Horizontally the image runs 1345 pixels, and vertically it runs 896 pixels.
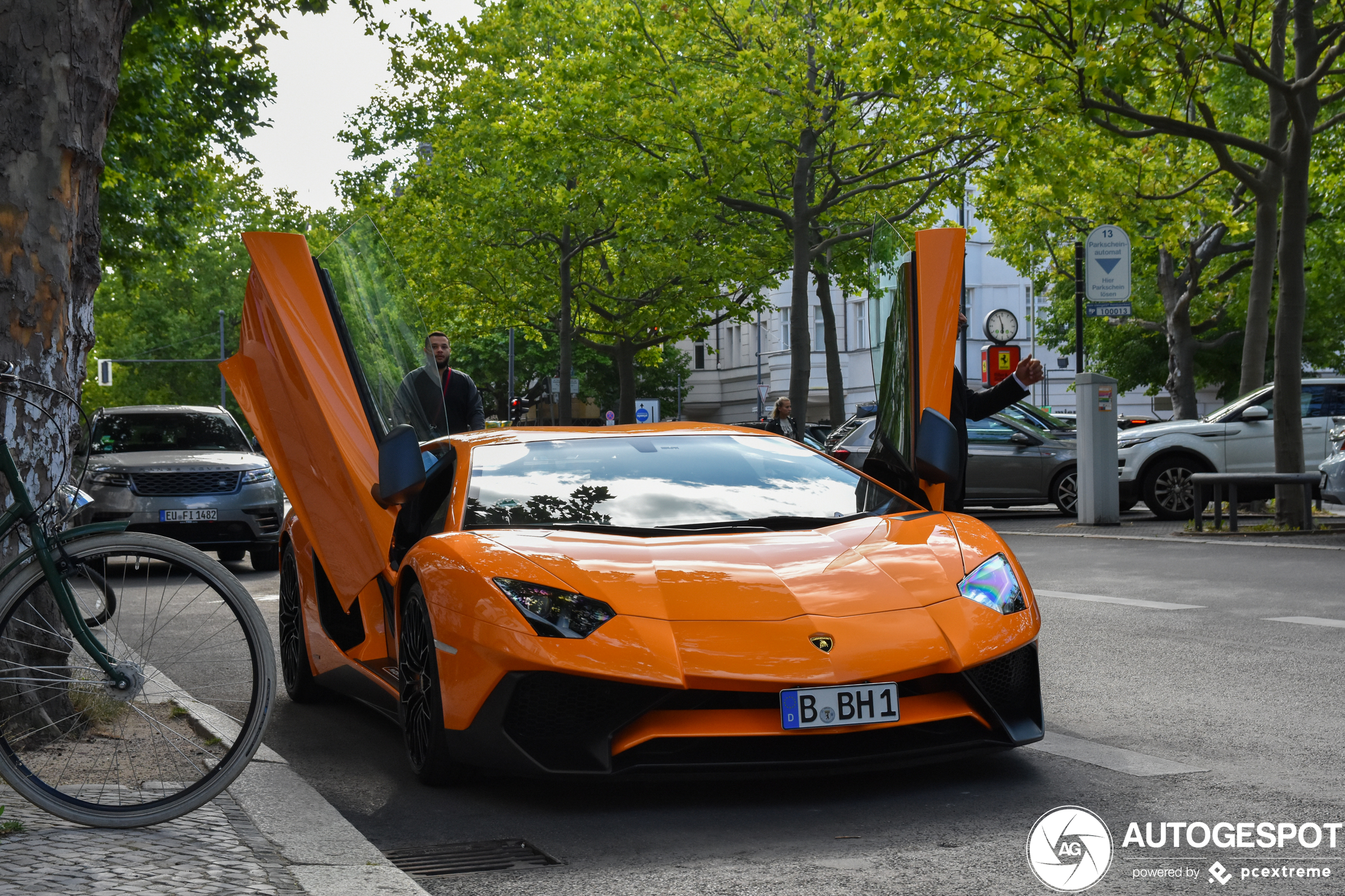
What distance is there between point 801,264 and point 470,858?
892 inches

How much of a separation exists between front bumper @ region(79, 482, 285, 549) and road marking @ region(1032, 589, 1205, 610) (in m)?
7.46

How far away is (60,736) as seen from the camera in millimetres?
4137

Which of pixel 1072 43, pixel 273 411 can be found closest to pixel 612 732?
pixel 273 411

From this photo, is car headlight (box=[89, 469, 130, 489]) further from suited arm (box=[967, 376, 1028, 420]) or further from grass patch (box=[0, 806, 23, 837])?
grass patch (box=[0, 806, 23, 837])

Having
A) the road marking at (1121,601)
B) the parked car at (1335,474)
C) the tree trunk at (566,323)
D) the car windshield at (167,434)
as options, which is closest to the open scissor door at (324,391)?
the road marking at (1121,601)

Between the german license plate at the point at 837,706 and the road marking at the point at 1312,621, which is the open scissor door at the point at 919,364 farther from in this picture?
the road marking at the point at 1312,621

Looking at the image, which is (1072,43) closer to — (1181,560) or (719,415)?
(1181,560)

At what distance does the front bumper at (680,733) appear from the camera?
445cm

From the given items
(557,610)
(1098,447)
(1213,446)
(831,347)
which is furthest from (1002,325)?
(557,610)

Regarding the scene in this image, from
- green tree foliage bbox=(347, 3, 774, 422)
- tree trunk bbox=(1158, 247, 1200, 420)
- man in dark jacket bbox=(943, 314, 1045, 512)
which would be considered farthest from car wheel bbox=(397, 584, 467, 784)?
tree trunk bbox=(1158, 247, 1200, 420)

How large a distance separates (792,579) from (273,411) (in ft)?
7.78

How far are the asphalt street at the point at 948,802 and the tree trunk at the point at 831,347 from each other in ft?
86.7

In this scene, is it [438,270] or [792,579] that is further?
Result: [438,270]

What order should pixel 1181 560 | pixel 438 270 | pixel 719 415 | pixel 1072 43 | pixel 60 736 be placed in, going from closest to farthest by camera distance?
pixel 60 736
pixel 1181 560
pixel 1072 43
pixel 438 270
pixel 719 415
